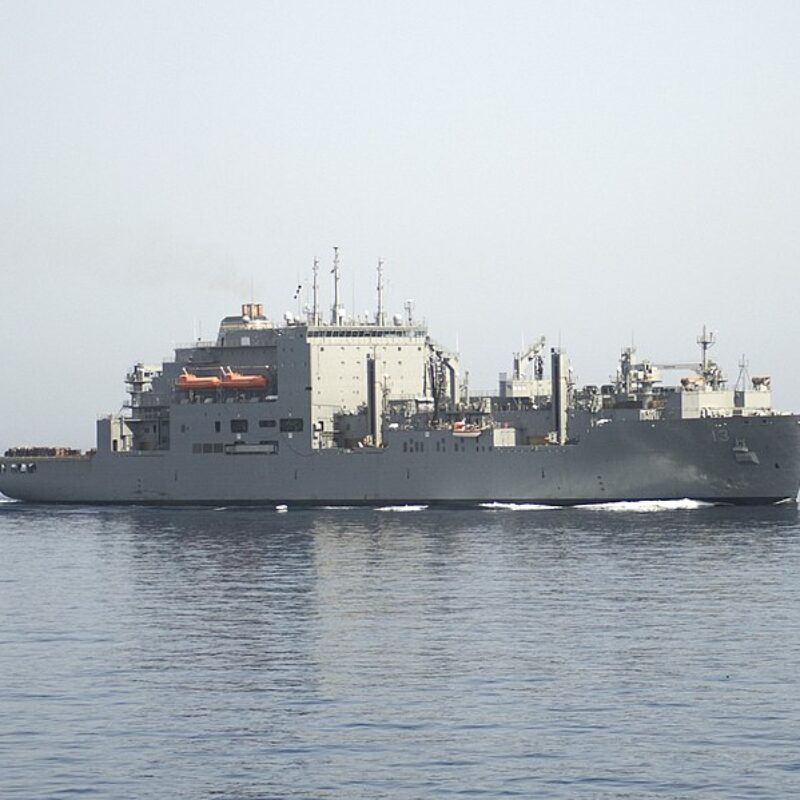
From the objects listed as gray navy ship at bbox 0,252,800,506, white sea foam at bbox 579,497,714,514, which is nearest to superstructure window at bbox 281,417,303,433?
gray navy ship at bbox 0,252,800,506

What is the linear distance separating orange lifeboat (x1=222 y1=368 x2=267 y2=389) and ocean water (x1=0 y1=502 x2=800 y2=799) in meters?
19.2

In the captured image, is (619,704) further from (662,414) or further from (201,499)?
(201,499)

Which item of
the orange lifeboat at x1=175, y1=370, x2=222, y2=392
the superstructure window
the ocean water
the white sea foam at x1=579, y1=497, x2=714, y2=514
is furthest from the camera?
the orange lifeboat at x1=175, y1=370, x2=222, y2=392

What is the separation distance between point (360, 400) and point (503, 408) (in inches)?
229

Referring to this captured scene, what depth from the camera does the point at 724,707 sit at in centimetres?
2400

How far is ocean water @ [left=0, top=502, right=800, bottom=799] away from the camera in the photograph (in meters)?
21.0

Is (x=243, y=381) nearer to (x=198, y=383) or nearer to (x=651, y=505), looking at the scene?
Answer: (x=198, y=383)

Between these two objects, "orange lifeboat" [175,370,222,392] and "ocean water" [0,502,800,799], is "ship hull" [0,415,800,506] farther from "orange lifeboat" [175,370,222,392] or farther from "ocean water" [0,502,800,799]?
"ocean water" [0,502,800,799]

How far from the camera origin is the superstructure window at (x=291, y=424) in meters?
65.4

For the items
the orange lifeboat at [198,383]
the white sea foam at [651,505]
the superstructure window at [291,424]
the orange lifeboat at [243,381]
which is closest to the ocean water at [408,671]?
the white sea foam at [651,505]

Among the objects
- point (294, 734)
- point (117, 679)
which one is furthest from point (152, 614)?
point (294, 734)

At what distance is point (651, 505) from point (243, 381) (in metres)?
17.7

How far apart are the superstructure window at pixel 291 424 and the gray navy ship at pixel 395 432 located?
0.06 metres

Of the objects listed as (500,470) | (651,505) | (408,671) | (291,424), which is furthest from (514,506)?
(408,671)
